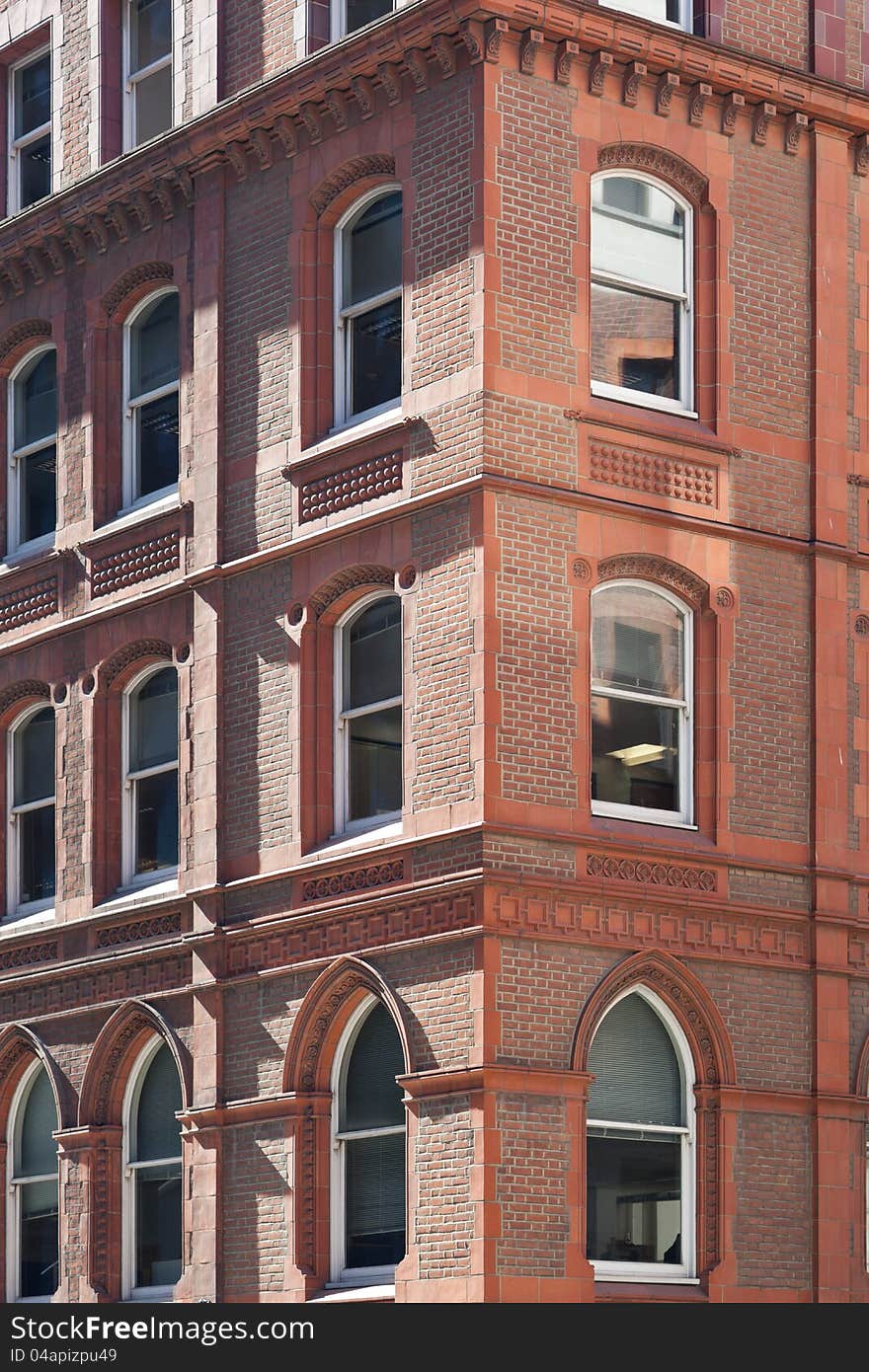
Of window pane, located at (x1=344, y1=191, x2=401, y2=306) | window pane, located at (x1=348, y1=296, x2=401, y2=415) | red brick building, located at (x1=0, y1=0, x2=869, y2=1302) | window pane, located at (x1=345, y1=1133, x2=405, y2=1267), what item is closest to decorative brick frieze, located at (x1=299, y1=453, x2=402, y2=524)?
red brick building, located at (x1=0, y1=0, x2=869, y2=1302)

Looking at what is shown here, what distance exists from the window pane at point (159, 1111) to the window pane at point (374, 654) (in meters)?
4.56

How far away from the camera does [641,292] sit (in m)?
29.6

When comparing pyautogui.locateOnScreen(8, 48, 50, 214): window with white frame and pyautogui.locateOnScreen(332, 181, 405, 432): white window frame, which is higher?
pyautogui.locateOnScreen(8, 48, 50, 214): window with white frame

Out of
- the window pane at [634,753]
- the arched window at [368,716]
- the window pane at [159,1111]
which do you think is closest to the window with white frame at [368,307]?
the arched window at [368,716]

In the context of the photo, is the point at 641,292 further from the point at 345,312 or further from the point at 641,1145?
the point at 641,1145

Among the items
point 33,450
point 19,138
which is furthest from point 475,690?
point 19,138

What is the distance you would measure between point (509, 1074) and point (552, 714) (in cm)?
338

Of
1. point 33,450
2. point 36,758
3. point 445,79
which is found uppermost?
point 445,79

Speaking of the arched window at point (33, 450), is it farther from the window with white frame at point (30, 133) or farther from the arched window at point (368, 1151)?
the arched window at point (368, 1151)

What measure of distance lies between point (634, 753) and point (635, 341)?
160 inches

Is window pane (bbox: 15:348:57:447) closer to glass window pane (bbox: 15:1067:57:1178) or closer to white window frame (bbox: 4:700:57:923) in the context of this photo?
white window frame (bbox: 4:700:57:923)

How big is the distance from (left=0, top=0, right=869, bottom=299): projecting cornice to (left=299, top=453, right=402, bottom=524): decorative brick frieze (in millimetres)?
3600

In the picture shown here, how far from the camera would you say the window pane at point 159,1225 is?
30828 mm

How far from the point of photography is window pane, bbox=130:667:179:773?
1265 inches
